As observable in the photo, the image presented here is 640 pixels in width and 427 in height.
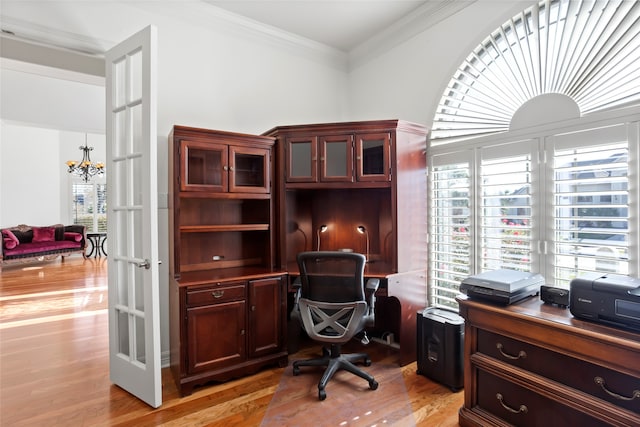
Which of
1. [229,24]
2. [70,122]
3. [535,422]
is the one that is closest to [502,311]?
[535,422]

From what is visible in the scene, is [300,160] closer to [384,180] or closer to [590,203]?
[384,180]

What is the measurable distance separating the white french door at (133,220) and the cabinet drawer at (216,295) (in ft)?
0.83

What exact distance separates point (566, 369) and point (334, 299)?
1401 millimetres

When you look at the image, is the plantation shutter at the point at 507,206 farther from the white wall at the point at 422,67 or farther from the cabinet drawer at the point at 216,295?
the cabinet drawer at the point at 216,295

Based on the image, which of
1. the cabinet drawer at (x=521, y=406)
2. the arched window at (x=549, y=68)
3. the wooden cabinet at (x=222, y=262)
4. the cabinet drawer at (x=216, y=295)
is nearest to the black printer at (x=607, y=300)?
the cabinet drawer at (x=521, y=406)

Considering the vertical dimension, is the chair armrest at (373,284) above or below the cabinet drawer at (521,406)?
above

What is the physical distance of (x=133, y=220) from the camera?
2.41 meters

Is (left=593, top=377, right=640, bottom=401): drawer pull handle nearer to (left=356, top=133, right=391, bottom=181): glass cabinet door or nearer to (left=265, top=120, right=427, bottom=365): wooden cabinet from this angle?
(left=265, top=120, right=427, bottom=365): wooden cabinet

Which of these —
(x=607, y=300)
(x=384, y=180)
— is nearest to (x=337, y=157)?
(x=384, y=180)

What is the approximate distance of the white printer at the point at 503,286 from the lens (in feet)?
6.13

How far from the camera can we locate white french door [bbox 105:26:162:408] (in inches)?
86.4

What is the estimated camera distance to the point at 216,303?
97.2 inches

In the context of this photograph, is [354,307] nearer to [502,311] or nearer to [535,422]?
[502,311]

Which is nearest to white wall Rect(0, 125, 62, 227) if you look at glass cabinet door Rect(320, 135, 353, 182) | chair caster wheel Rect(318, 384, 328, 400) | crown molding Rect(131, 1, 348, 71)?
crown molding Rect(131, 1, 348, 71)
